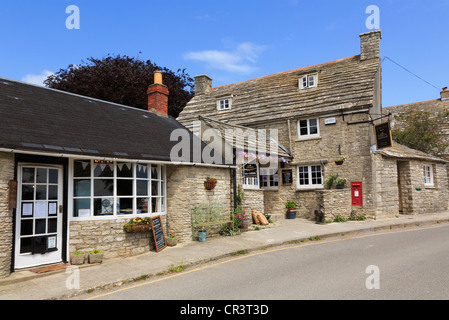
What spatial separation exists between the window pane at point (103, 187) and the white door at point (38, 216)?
0.92m

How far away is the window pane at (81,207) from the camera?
8852 mm

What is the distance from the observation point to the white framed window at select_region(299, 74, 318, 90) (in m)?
19.0

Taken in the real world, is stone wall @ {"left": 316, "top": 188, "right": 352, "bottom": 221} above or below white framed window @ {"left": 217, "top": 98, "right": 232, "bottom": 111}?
below

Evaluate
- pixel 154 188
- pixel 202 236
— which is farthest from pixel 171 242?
pixel 154 188

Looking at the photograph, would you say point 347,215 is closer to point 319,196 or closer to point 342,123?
point 319,196

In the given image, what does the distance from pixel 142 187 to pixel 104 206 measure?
1.33 metres

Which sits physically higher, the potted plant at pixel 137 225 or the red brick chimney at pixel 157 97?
the red brick chimney at pixel 157 97

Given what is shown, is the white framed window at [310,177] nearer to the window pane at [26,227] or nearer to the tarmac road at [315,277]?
the tarmac road at [315,277]

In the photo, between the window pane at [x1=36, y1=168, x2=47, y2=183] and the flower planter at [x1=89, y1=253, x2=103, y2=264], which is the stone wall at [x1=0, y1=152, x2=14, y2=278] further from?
the flower planter at [x1=89, y1=253, x2=103, y2=264]

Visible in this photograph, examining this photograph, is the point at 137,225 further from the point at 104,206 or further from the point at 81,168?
the point at 81,168

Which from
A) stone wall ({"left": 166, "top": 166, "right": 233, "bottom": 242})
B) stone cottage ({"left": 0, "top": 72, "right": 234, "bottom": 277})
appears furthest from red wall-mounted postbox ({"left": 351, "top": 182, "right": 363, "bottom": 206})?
stone wall ({"left": 166, "top": 166, "right": 233, "bottom": 242})

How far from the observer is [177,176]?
11180mm

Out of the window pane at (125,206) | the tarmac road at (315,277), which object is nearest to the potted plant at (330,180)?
the tarmac road at (315,277)
